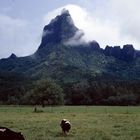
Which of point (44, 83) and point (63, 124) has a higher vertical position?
point (44, 83)

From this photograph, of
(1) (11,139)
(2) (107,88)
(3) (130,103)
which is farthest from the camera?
(2) (107,88)

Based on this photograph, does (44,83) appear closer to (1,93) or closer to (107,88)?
(107,88)

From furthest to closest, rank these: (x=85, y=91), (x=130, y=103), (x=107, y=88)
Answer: (x=107, y=88) < (x=85, y=91) < (x=130, y=103)

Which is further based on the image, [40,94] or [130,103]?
[130,103]

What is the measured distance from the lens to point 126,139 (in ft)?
82.5

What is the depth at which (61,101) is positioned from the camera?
10400 centimetres

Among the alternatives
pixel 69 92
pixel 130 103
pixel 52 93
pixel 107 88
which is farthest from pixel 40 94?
pixel 107 88

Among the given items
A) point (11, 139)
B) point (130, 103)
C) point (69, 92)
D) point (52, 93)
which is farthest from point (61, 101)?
point (11, 139)

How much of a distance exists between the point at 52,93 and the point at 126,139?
249ft

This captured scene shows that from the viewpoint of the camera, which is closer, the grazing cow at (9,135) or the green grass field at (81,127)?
the grazing cow at (9,135)

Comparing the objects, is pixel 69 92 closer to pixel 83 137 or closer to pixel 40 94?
pixel 40 94

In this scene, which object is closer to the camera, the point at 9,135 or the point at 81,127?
the point at 9,135

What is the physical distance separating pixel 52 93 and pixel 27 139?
249 ft

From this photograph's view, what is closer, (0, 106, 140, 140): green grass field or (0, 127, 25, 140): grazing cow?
(0, 127, 25, 140): grazing cow
